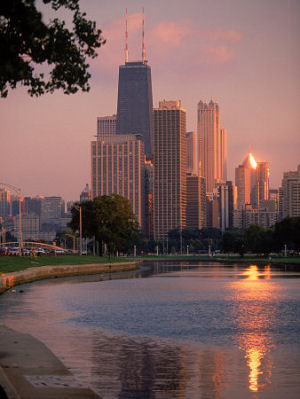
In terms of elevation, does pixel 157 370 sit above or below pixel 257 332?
Result: above

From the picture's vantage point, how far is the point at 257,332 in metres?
28.7

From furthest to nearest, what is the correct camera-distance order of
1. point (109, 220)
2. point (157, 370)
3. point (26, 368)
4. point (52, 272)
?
1. point (109, 220)
2. point (52, 272)
3. point (157, 370)
4. point (26, 368)

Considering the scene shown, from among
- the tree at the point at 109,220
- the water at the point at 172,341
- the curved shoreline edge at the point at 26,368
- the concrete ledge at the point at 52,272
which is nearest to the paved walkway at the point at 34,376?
the curved shoreline edge at the point at 26,368

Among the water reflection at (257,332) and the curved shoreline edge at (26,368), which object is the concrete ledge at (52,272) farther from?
the curved shoreline edge at (26,368)

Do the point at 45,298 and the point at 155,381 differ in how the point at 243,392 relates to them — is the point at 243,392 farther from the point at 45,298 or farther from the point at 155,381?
the point at 45,298

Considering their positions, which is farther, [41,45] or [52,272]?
[52,272]

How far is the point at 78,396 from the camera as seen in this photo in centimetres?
1454

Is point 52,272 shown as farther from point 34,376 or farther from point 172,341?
point 34,376

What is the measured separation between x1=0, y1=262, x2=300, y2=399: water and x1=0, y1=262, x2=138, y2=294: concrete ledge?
8.70 metres

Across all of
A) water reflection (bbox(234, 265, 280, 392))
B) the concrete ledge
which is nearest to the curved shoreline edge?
water reflection (bbox(234, 265, 280, 392))

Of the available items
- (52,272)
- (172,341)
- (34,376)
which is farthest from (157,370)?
(52,272)

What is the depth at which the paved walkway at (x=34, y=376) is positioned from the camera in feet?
47.9

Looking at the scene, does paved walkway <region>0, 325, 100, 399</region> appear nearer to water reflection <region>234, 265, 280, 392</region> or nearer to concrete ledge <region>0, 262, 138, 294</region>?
water reflection <region>234, 265, 280, 392</region>

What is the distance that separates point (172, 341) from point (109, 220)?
116 m
